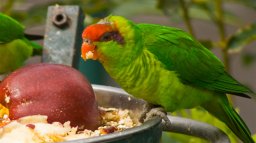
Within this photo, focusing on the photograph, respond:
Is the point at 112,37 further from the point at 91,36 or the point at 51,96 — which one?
the point at 51,96

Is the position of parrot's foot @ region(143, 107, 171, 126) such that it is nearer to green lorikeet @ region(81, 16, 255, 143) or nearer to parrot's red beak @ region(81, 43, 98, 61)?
green lorikeet @ region(81, 16, 255, 143)

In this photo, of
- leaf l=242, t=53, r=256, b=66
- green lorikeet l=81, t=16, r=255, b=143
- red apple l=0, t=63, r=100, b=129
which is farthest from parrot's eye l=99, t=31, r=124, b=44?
leaf l=242, t=53, r=256, b=66

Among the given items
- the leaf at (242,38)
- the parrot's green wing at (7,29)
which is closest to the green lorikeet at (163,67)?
the leaf at (242,38)

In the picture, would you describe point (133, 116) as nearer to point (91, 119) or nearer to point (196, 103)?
point (91, 119)

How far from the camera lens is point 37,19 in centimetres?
276

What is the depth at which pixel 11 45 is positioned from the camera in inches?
97.4

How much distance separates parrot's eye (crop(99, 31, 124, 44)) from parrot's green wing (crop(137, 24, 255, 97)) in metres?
Answer: 0.17

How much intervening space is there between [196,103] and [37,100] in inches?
28.8

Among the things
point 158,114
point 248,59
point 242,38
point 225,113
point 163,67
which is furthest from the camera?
point 248,59

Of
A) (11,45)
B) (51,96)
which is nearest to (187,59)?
(51,96)

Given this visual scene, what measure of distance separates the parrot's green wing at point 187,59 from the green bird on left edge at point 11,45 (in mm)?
744

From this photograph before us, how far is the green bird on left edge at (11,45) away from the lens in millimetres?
2439

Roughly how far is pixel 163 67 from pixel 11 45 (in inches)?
32.1

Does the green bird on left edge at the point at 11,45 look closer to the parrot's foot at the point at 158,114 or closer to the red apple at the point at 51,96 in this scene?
the parrot's foot at the point at 158,114
